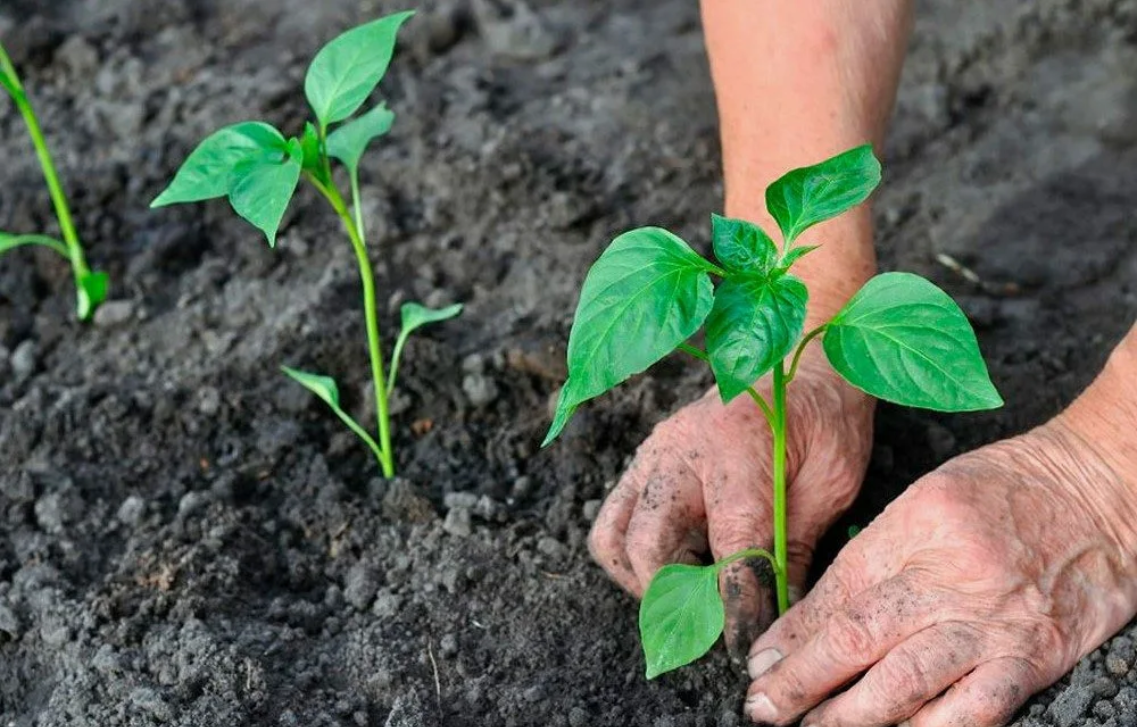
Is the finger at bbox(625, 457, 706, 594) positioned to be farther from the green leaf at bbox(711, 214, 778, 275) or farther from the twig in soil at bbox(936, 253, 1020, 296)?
the twig in soil at bbox(936, 253, 1020, 296)

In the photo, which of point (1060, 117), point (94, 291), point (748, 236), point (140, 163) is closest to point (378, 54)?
point (748, 236)

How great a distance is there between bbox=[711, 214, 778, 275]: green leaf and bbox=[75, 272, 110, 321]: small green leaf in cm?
141

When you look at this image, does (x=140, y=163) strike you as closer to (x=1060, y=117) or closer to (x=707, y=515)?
(x=707, y=515)

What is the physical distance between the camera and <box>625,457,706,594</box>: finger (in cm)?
185

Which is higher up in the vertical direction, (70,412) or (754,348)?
(754,348)

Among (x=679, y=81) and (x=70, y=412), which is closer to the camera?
(x=70, y=412)

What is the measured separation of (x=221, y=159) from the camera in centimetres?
182

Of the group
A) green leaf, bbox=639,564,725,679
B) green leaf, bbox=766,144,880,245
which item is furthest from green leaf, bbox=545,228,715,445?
green leaf, bbox=639,564,725,679

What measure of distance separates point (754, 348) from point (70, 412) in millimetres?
1368

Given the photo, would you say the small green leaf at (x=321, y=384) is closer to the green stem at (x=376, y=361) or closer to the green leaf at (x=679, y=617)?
the green stem at (x=376, y=361)

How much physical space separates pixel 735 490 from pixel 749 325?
1.44 ft

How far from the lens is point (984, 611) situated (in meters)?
1.67

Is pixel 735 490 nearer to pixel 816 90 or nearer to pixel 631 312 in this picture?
pixel 631 312

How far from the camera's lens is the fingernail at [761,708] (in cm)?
177
